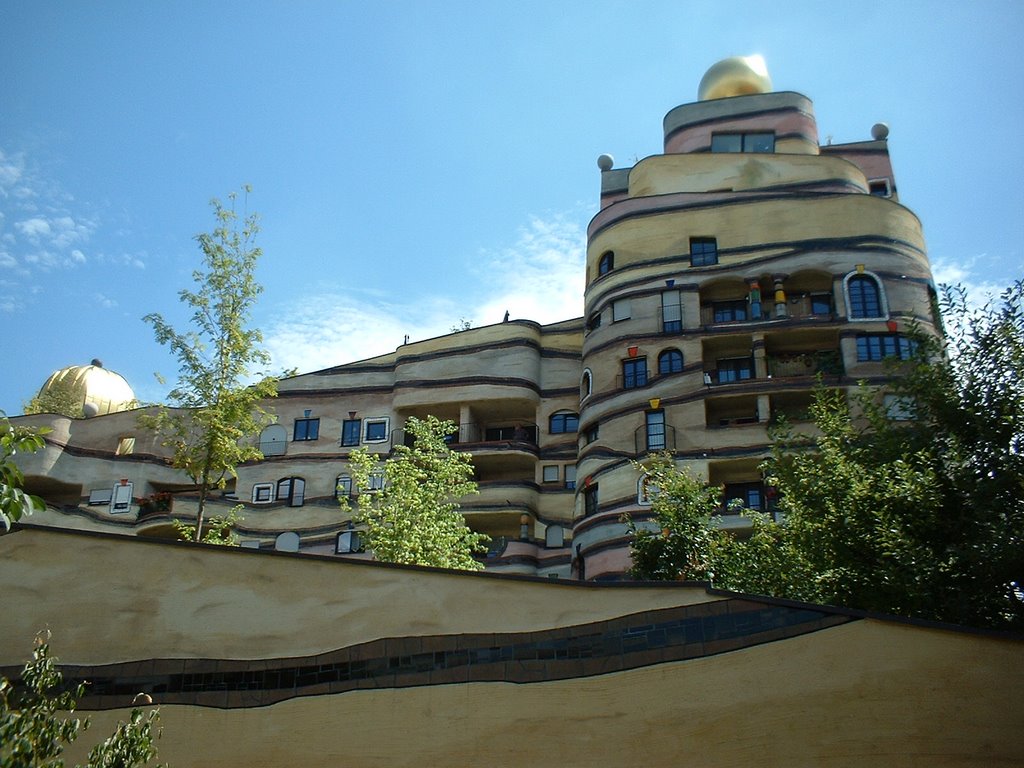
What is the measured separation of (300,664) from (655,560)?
8.59 meters

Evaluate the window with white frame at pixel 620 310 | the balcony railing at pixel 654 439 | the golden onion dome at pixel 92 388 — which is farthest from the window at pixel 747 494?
the golden onion dome at pixel 92 388

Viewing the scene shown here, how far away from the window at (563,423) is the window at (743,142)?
35.3 ft

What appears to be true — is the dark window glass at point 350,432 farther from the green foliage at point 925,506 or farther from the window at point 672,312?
the green foliage at point 925,506

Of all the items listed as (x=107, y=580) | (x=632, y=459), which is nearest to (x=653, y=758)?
(x=107, y=580)

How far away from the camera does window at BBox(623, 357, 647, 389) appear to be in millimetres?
Answer: 29641

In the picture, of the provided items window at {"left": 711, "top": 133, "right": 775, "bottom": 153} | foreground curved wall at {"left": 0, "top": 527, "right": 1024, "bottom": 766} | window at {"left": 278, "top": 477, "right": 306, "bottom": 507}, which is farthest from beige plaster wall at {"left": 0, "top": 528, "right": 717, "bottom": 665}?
window at {"left": 711, "top": 133, "right": 775, "bottom": 153}

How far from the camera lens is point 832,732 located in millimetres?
9727

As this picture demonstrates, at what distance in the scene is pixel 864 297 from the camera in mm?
29438

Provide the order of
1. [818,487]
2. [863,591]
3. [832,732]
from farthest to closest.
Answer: [818,487]
[863,591]
[832,732]

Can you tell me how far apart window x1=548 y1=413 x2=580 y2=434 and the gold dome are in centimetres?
1402

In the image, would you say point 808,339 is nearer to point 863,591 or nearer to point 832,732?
point 863,591

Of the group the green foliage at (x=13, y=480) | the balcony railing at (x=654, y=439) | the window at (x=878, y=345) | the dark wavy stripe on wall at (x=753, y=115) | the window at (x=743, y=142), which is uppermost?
the dark wavy stripe on wall at (x=753, y=115)

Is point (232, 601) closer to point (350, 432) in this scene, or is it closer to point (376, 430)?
point (376, 430)

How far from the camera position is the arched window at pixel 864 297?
29.1 metres
